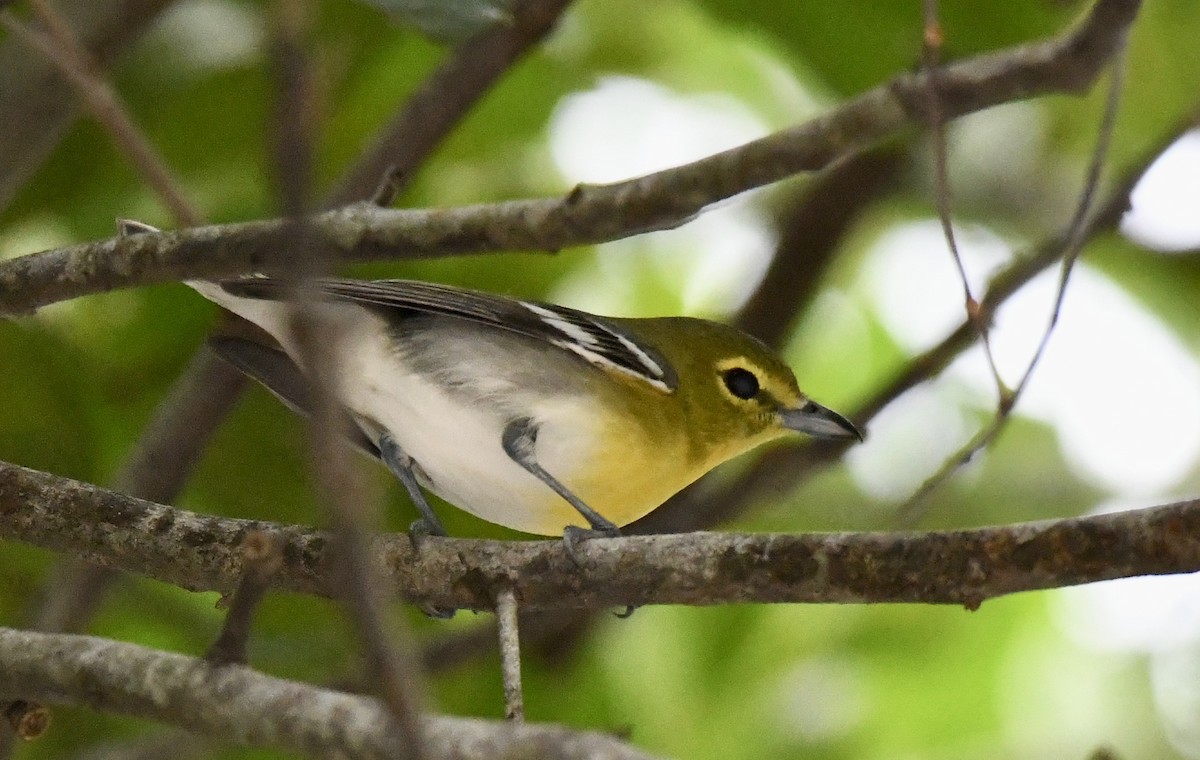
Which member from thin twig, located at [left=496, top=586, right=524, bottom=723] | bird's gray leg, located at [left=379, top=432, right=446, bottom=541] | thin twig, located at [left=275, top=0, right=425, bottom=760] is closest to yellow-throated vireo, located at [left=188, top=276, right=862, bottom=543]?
bird's gray leg, located at [left=379, top=432, right=446, bottom=541]

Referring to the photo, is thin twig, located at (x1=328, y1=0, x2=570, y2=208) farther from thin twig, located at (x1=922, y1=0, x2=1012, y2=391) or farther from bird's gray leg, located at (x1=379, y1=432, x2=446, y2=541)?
thin twig, located at (x1=922, y1=0, x2=1012, y2=391)

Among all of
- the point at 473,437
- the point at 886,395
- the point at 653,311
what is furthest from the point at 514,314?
the point at 653,311

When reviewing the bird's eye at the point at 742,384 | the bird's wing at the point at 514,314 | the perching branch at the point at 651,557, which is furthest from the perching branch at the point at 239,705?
the bird's eye at the point at 742,384

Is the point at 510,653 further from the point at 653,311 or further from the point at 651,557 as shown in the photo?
the point at 653,311

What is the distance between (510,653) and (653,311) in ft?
12.4

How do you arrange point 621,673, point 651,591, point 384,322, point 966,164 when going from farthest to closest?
point 966,164
point 621,673
point 384,322
point 651,591

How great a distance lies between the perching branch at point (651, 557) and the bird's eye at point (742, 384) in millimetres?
1674

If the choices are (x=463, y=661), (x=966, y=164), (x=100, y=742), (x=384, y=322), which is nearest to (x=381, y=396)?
(x=384, y=322)

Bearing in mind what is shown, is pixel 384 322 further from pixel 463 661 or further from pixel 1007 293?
pixel 1007 293

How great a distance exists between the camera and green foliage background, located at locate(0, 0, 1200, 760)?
12.9 ft

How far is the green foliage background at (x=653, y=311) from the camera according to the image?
3941 millimetres

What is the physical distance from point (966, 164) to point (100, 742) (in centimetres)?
392

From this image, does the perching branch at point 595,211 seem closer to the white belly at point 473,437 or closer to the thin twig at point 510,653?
the thin twig at point 510,653

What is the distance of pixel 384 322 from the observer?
378 cm
